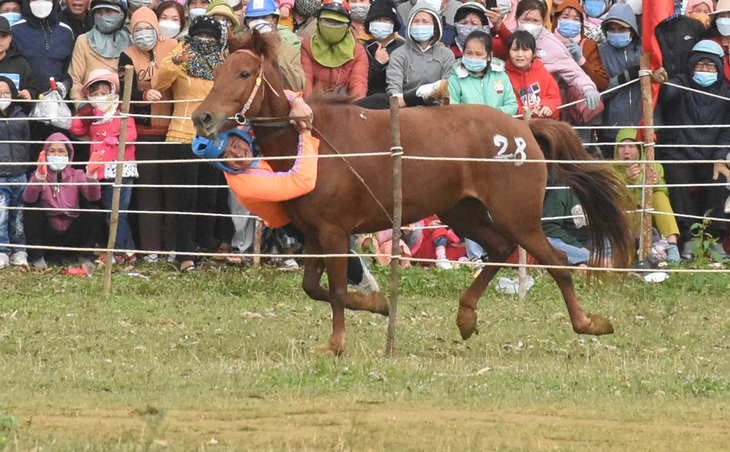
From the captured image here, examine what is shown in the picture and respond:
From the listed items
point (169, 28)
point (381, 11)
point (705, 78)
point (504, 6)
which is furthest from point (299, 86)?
point (705, 78)

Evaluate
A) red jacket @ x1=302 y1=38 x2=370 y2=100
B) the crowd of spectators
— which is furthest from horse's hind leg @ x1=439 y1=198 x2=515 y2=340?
red jacket @ x1=302 y1=38 x2=370 y2=100

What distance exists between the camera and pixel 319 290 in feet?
37.0

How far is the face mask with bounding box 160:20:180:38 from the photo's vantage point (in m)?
15.8

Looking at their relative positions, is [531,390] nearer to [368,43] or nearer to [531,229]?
[531,229]

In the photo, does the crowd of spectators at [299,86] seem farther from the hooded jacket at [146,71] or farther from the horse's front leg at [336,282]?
the horse's front leg at [336,282]

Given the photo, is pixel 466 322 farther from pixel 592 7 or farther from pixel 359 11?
pixel 592 7

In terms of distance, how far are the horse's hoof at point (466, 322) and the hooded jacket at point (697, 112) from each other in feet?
16.9

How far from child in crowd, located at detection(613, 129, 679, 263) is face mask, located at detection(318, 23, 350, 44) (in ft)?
10.2

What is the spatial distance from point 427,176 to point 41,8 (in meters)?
6.05

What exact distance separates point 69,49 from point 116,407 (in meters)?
7.82

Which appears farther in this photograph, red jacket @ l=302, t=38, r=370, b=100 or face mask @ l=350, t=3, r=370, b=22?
face mask @ l=350, t=3, r=370, b=22

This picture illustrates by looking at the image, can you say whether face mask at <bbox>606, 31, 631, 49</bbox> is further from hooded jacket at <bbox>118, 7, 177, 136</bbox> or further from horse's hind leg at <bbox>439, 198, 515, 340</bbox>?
horse's hind leg at <bbox>439, 198, 515, 340</bbox>

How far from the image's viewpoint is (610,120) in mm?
15922

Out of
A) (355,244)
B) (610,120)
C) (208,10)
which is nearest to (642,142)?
(610,120)
